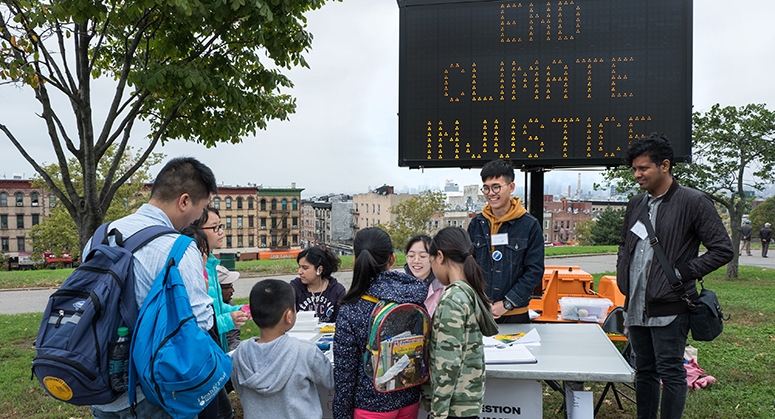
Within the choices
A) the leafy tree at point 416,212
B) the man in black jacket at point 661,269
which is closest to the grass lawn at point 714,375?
the man in black jacket at point 661,269

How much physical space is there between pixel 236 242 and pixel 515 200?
67033 millimetres

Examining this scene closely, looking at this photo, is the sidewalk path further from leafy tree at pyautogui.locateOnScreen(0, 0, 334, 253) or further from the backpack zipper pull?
the backpack zipper pull

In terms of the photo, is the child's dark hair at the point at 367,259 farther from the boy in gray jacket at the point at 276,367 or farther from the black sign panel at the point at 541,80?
the black sign panel at the point at 541,80

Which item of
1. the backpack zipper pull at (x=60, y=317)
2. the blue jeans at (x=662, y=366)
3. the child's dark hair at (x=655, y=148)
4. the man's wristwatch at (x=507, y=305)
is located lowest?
the blue jeans at (x=662, y=366)

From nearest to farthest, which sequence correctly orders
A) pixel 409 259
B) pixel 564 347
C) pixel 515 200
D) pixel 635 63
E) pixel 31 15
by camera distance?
pixel 564 347
pixel 515 200
pixel 409 259
pixel 31 15
pixel 635 63

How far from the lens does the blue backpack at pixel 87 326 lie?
5.13 ft

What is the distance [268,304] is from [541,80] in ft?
13.5

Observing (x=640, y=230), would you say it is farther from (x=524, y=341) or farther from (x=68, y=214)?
(x=68, y=214)

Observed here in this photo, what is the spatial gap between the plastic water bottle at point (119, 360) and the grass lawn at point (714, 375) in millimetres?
2532

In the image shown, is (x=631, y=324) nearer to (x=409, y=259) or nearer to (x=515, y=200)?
(x=515, y=200)

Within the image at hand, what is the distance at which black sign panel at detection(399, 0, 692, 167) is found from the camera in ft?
16.2

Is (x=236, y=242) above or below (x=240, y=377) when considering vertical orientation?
below

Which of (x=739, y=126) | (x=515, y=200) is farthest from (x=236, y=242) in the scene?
(x=515, y=200)

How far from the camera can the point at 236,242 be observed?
218 feet
